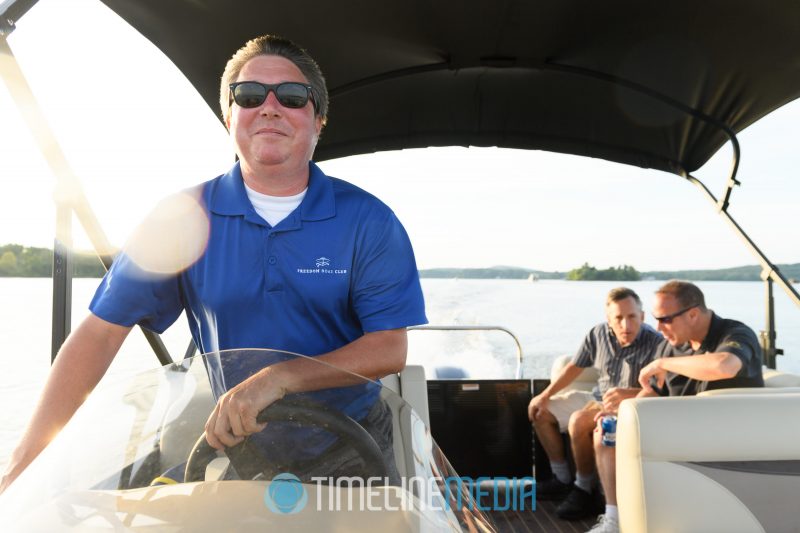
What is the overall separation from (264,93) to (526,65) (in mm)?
1823

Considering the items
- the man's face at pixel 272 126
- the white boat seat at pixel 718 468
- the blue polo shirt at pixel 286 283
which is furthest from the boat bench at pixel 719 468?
the man's face at pixel 272 126

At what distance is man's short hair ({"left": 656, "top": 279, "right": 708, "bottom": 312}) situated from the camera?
308 centimetres

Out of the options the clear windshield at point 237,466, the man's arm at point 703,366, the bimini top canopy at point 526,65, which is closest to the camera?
the clear windshield at point 237,466

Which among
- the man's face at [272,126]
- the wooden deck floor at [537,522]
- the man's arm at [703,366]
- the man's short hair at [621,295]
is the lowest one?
the wooden deck floor at [537,522]

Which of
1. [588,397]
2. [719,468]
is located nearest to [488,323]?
[588,397]

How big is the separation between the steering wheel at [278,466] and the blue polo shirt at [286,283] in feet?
1.73

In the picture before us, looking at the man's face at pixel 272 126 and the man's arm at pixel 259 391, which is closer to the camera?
the man's arm at pixel 259 391

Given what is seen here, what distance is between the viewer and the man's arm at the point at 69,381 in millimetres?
1121

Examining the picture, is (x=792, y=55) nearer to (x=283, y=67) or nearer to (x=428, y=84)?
(x=428, y=84)

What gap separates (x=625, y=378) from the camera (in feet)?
11.9

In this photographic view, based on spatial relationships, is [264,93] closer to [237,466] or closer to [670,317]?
[237,466]

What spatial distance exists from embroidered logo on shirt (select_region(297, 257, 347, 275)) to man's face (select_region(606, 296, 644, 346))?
99.4 inches

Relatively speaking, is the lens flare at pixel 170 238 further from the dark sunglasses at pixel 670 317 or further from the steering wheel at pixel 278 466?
the dark sunglasses at pixel 670 317

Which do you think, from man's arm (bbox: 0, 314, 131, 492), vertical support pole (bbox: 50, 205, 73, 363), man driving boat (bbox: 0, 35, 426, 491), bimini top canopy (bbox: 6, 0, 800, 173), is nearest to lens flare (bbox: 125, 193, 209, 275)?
man driving boat (bbox: 0, 35, 426, 491)
